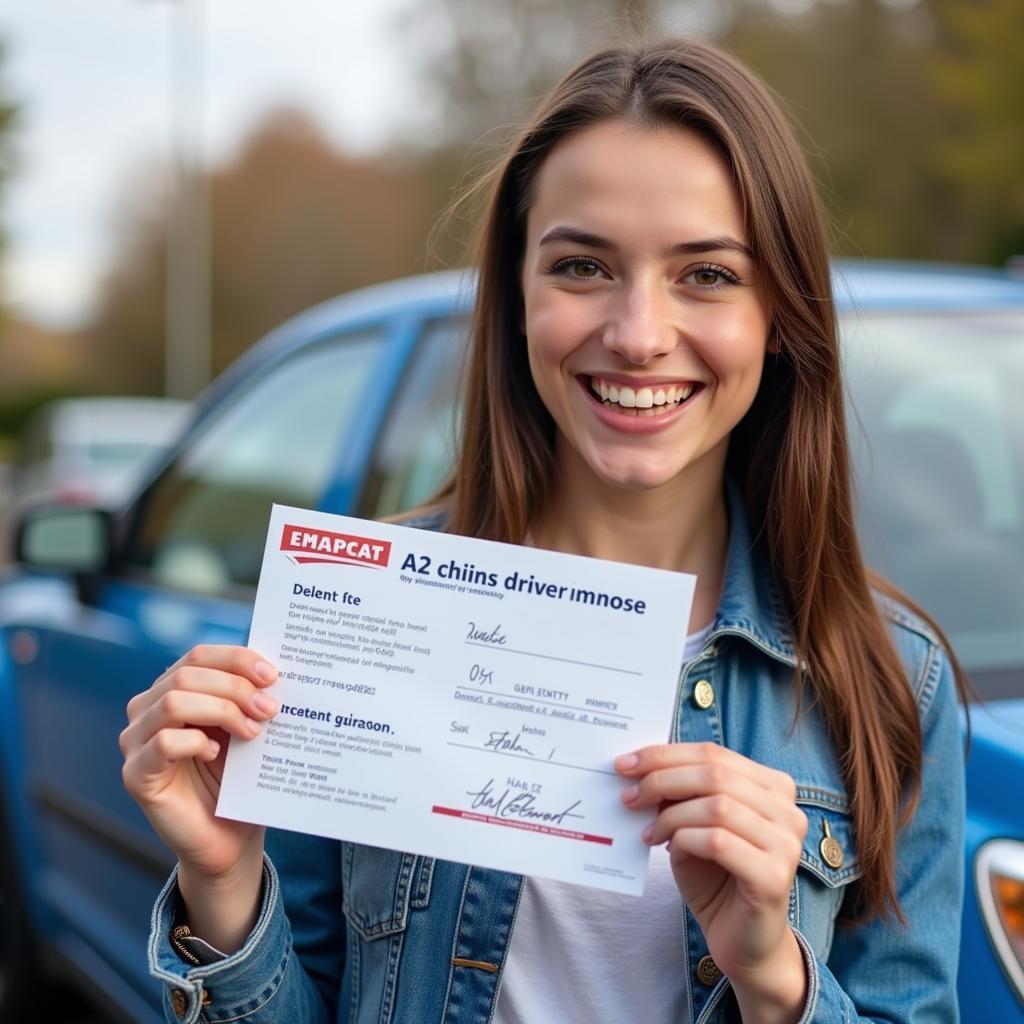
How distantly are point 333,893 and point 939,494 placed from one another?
1.33m

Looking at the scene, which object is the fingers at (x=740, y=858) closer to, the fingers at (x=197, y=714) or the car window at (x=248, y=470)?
the fingers at (x=197, y=714)

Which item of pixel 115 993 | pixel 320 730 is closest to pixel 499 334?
pixel 320 730

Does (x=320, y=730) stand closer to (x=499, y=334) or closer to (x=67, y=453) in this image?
(x=499, y=334)

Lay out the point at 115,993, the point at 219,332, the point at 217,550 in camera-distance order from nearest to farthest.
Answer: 1. the point at 115,993
2. the point at 217,550
3. the point at 219,332

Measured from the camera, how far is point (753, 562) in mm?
1823

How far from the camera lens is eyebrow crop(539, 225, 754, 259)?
158 cm

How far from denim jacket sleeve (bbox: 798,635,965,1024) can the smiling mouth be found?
0.49 meters

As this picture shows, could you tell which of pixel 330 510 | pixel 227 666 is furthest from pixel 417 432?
pixel 227 666

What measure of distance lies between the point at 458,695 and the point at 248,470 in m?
2.08

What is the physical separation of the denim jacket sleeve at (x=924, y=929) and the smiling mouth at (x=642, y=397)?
19.2 inches

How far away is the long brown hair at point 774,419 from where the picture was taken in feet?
5.34

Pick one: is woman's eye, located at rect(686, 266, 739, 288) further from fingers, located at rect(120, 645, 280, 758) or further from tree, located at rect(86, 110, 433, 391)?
tree, located at rect(86, 110, 433, 391)

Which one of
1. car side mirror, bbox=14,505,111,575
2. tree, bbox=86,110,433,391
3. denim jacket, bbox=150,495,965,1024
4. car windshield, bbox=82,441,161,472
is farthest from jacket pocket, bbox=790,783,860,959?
tree, bbox=86,110,433,391
